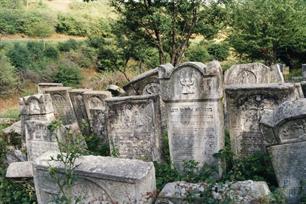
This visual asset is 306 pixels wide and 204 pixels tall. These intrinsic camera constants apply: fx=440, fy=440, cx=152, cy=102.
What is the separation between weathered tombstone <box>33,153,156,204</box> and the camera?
5.42 metres

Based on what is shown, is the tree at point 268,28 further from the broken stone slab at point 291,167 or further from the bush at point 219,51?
the broken stone slab at point 291,167

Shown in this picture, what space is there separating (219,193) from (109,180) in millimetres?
1377

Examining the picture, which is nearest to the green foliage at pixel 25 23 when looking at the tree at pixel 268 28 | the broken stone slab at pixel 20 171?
the tree at pixel 268 28

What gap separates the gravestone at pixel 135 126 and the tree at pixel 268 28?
1764cm

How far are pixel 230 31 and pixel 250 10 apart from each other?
2.11 meters

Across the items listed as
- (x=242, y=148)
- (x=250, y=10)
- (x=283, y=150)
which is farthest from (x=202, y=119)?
(x=250, y=10)

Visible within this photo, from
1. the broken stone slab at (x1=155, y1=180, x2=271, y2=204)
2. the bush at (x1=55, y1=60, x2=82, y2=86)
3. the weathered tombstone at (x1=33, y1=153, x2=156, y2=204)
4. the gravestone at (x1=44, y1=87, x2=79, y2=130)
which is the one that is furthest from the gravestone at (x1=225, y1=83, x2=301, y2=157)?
the bush at (x1=55, y1=60, x2=82, y2=86)

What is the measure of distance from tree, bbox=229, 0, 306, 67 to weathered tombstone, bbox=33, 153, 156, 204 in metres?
19.9

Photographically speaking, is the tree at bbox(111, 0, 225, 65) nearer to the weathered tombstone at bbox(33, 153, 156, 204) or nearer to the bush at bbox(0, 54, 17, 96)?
the bush at bbox(0, 54, 17, 96)

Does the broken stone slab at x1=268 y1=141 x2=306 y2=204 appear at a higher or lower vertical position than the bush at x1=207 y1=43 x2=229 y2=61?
lower

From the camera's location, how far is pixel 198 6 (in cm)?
1750

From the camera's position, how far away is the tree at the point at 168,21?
1700 centimetres

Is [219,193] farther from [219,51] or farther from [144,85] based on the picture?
Result: [219,51]

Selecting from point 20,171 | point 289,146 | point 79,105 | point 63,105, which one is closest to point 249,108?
point 289,146
